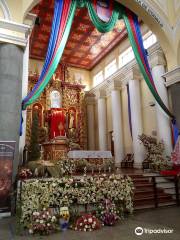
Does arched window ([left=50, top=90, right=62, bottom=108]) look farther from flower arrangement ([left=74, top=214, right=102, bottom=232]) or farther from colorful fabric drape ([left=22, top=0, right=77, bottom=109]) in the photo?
flower arrangement ([left=74, top=214, right=102, bottom=232])

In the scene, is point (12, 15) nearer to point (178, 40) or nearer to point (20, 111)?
point (20, 111)

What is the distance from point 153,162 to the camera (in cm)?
900

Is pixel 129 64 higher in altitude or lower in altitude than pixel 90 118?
higher

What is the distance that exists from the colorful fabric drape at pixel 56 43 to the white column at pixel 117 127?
7.54m

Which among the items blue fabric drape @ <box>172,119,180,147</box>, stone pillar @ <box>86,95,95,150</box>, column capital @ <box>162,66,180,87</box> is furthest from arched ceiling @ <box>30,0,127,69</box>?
blue fabric drape @ <box>172,119,180,147</box>

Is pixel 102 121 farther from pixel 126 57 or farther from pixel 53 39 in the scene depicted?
pixel 53 39

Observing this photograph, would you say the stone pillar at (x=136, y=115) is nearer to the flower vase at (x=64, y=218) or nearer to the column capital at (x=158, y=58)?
the column capital at (x=158, y=58)

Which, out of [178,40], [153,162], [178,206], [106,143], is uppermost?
[178,40]

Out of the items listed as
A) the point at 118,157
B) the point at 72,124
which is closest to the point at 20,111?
the point at 118,157

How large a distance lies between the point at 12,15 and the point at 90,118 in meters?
11.3

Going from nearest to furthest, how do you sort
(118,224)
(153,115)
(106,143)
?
(118,224), (153,115), (106,143)

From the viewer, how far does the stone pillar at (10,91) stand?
5.78m

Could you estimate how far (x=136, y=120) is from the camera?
12219mm

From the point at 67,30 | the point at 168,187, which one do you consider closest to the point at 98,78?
the point at 67,30
